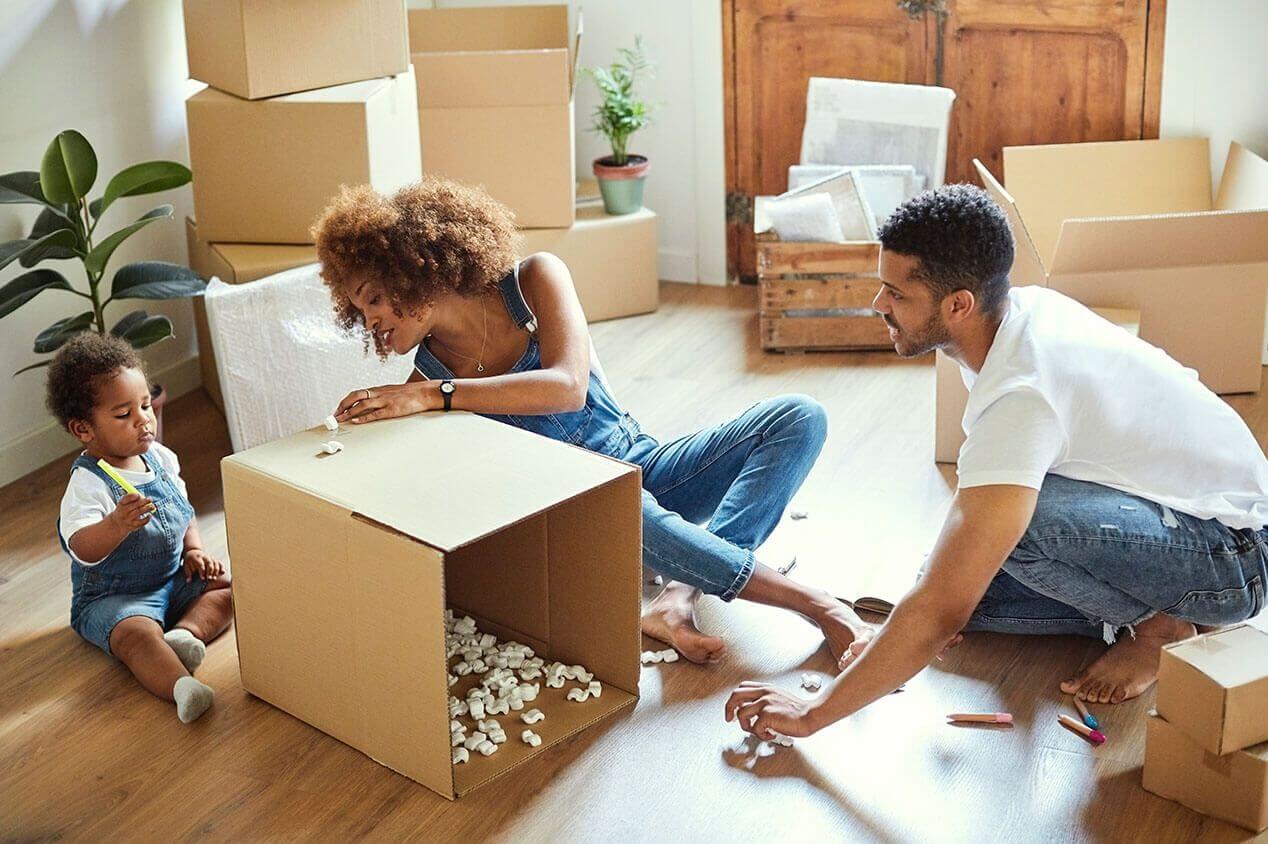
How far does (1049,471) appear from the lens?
2.15m

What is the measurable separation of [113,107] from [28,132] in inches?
10.7

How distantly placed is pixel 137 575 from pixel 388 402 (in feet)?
1.91

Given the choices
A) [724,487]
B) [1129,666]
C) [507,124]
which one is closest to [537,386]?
[724,487]

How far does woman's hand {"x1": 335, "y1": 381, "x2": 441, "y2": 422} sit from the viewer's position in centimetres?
224

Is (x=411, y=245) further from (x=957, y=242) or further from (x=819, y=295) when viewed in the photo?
(x=819, y=295)

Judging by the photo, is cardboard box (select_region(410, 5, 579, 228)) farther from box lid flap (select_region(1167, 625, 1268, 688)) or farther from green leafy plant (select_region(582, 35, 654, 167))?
box lid flap (select_region(1167, 625, 1268, 688))

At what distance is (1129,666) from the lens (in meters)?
2.22

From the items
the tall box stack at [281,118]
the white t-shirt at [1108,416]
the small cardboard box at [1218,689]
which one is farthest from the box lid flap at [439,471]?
the tall box stack at [281,118]

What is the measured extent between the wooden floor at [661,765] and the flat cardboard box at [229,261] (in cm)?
77

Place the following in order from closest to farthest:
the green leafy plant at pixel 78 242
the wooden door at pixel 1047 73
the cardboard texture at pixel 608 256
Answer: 1. the green leafy plant at pixel 78 242
2. the wooden door at pixel 1047 73
3. the cardboard texture at pixel 608 256

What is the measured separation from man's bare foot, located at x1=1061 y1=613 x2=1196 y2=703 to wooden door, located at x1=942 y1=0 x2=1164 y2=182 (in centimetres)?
191

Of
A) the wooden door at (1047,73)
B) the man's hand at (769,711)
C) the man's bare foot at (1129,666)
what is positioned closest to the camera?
the man's hand at (769,711)

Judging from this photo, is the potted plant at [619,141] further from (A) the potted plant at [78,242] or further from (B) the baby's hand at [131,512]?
(B) the baby's hand at [131,512]

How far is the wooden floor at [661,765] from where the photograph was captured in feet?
6.40
